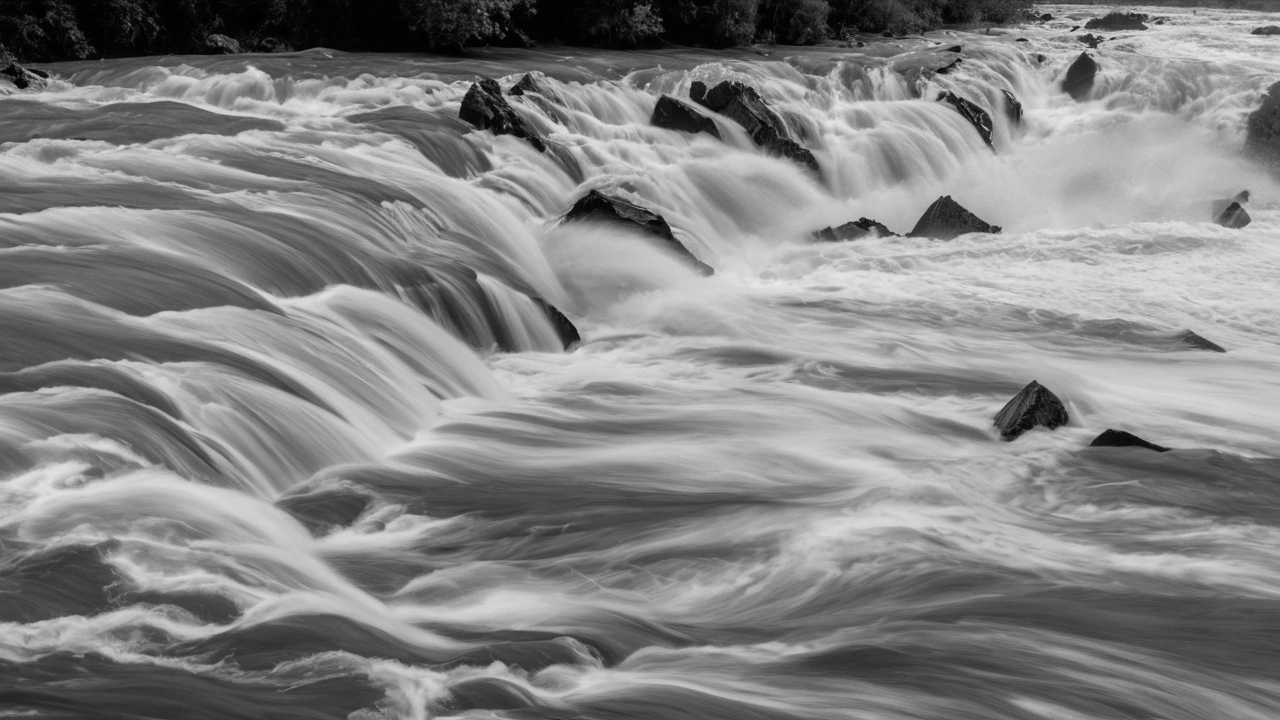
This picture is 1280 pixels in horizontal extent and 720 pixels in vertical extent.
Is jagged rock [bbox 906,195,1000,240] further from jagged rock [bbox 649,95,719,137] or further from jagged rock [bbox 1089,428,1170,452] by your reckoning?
jagged rock [bbox 1089,428,1170,452]

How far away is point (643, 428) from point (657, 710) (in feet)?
14.6

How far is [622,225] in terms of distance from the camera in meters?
14.9

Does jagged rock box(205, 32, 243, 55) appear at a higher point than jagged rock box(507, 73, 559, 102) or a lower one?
higher

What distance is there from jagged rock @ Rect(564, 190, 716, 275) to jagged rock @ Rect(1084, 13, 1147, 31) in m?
31.6

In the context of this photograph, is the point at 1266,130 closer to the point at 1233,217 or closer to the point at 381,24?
the point at 1233,217

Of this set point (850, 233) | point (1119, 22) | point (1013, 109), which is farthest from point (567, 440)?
point (1119, 22)

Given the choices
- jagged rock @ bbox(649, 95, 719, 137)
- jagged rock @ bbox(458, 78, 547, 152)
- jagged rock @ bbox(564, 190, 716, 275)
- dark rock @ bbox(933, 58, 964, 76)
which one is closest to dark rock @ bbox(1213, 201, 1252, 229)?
jagged rock @ bbox(649, 95, 719, 137)

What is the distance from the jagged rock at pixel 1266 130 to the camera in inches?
952

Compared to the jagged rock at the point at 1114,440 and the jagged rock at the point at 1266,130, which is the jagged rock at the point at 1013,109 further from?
the jagged rock at the point at 1114,440

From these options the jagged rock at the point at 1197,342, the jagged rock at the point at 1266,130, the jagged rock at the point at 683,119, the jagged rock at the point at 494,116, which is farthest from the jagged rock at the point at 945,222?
the jagged rock at the point at 1266,130

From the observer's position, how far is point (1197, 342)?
1310 centimetres

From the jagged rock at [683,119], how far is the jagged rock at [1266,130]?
11.4 metres

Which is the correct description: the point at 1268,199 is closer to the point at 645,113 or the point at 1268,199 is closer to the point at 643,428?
the point at 645,113

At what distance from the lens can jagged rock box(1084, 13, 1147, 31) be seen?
41.8m
